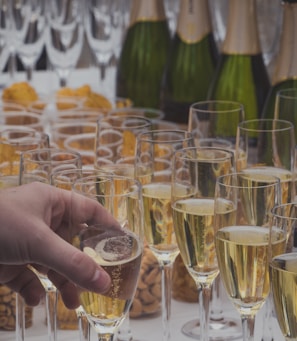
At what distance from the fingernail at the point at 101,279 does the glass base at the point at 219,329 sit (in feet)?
1.49

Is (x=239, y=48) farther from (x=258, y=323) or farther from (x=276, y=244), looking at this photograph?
(x=276, y=244)

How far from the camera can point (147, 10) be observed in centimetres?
229

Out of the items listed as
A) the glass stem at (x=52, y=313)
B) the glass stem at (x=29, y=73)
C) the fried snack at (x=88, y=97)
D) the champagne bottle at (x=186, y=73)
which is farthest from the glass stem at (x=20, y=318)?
the glass stem at (x=29, y=73)

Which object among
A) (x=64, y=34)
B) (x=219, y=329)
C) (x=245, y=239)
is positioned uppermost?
(x=64, y=34)

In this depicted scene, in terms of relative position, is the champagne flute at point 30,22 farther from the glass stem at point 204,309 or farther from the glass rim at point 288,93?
the glass stem at point 204,309

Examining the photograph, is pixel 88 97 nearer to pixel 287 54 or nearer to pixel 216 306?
pixel 287 54

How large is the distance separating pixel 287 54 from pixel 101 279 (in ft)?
3.05

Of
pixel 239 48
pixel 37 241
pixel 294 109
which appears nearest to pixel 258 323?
pixel 294 109

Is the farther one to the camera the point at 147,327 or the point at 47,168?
the point at 147,327

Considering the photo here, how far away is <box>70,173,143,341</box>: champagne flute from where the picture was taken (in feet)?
3.43

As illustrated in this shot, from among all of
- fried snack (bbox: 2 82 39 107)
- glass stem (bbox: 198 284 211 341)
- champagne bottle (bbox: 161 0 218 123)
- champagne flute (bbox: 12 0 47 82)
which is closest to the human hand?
glass stem (bbox: 198 284 211 341)

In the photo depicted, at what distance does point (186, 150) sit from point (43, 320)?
1.20 feet

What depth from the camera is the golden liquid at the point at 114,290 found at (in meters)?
1.04

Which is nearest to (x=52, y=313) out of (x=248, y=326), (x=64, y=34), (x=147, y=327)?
(x=147, y=327)
